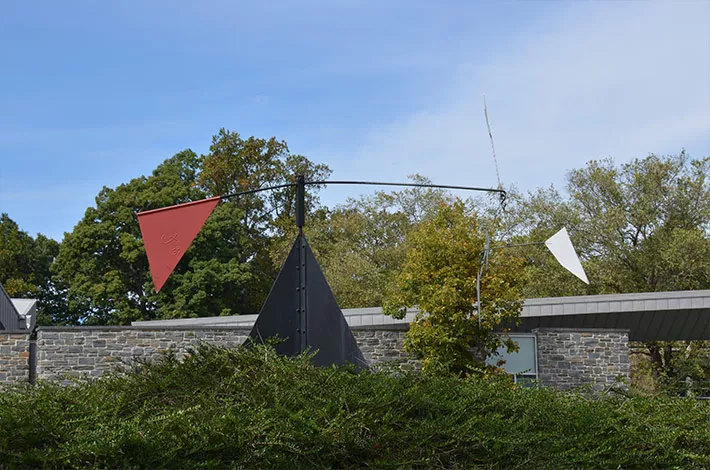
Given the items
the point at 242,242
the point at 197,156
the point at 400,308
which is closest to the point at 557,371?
the point at 400,308

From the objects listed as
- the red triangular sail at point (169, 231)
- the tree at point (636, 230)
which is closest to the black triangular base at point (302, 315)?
the red triangular sail at point (169, 231)

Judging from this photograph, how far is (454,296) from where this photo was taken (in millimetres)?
17469

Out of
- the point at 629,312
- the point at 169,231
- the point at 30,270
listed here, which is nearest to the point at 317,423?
the point at 169,231

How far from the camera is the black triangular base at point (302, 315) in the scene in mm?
8102

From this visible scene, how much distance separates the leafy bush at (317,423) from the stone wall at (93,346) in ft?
37.9

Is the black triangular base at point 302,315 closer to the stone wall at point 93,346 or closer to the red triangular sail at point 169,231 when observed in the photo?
the red triangular sail at point 169,231

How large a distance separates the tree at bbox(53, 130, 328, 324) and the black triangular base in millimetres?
24990

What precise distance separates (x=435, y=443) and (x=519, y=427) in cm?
76

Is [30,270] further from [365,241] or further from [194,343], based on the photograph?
[194,343]

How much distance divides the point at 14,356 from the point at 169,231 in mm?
11486

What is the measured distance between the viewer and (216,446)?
17.0ft

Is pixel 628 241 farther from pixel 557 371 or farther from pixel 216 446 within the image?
pixel 216 446

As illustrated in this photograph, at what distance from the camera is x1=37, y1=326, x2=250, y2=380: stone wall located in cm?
1806

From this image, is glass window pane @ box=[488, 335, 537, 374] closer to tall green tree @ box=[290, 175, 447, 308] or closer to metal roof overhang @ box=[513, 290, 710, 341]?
metal roof overhang @ box=[513, 290, 710, 341]
